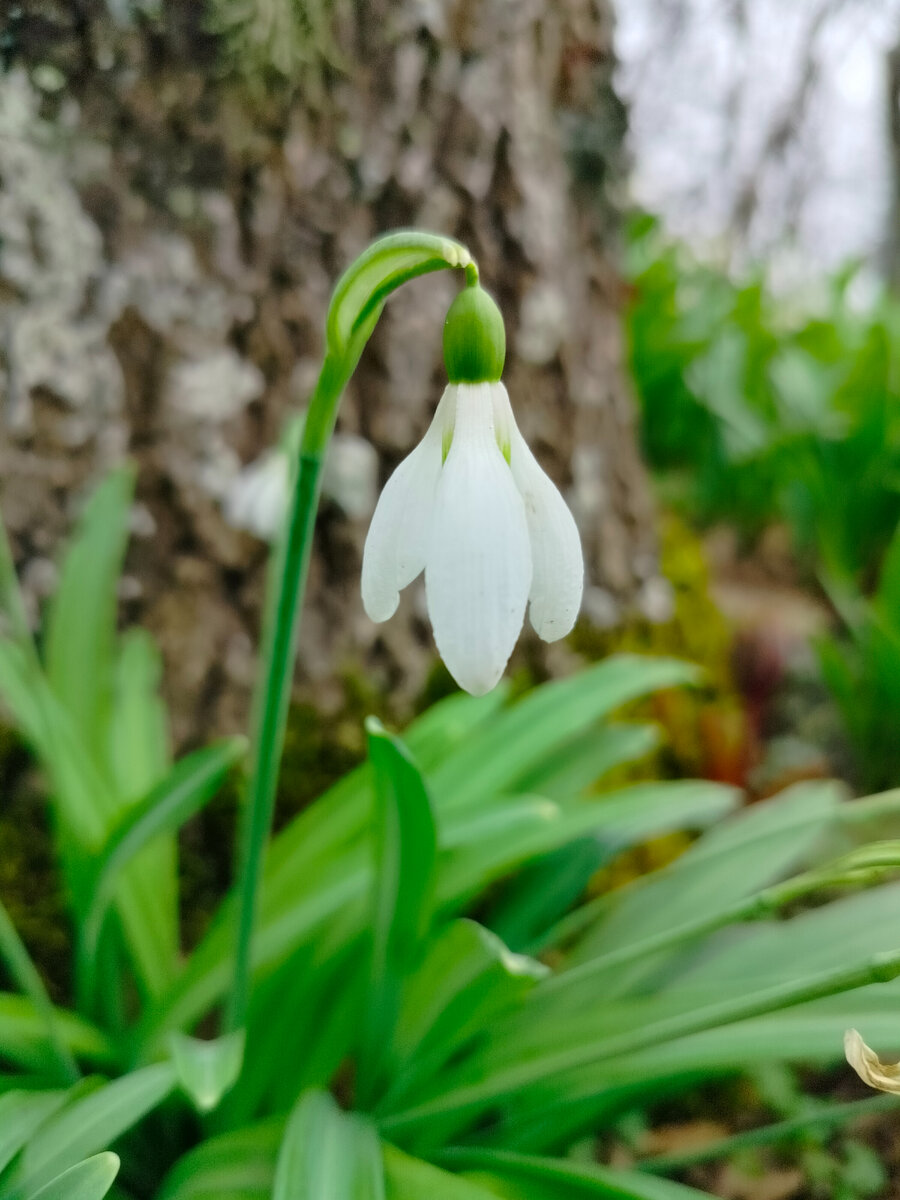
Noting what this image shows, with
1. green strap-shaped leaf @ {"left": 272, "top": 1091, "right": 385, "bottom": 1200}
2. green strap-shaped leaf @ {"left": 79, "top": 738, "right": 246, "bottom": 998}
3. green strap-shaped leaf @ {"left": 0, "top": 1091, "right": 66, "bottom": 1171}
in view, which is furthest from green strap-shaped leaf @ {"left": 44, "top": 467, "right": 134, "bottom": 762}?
green strap-shaped leaf @ {"left": 272, "top": 1091, "right": 385, "bottom": 1200}

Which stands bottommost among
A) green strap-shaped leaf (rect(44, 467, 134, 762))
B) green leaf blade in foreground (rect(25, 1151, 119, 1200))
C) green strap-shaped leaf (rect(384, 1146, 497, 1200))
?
green strap-shaped leaf (rect(384, 1146, 497, 1200))

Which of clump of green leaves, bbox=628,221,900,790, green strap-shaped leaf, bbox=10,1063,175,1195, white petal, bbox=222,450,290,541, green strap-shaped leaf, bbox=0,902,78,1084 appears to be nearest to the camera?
green strap-shaped leaf, bbox=10,1063,175,1195

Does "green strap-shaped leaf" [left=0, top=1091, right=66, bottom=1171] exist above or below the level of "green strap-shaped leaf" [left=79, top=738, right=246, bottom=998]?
below

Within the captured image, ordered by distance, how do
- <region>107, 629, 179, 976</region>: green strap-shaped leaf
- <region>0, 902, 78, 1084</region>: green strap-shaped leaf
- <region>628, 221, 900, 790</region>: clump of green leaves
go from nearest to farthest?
<region>0, 902, 78, 1084</region>: green strap-shaped leaf
<region>107, 629, 179, 976</region>: green strap-shaped leaf
<region>628, 221, 900, 790</region>: clump of green leaves

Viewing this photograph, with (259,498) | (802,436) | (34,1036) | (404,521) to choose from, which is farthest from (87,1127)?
(802,436)

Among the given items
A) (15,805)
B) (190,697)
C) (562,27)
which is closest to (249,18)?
(562,27)

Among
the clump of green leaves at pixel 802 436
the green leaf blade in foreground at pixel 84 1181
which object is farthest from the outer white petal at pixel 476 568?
the clump of green leaves at pixel 802 436

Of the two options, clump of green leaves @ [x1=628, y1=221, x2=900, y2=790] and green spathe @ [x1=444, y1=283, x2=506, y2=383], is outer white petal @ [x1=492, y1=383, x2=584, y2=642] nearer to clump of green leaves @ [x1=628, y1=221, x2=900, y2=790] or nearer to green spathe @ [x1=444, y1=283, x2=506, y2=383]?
green spathe @ [x1=444, y1=283, x2=506, y2=383]

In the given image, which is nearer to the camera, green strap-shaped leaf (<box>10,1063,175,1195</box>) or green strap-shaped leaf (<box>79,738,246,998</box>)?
green strap-shaped leaf (<box>10,1063,175,1195</box>)

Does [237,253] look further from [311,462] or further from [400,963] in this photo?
[400,963]

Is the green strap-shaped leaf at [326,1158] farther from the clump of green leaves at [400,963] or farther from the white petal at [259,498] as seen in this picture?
the white petal at [259,498]
